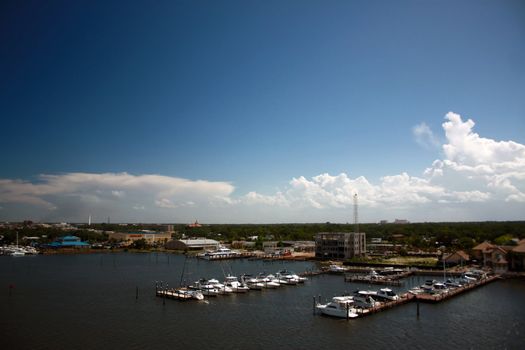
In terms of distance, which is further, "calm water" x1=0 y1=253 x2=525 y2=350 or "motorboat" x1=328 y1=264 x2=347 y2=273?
"motorboat" x1=328 y1=264 x2=347 y2=273

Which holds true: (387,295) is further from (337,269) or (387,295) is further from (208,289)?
(337,269)

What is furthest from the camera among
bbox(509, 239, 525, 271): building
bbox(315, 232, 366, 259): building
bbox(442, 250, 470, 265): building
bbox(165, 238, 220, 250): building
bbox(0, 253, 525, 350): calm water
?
bbox(165, 238, 220, 250): building

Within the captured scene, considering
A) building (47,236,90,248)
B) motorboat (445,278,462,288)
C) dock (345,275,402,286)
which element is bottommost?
building (47,236,90,248)

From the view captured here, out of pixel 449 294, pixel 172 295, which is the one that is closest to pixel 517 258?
pixel 449 294

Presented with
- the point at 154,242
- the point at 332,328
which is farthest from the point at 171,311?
the point at 154,242

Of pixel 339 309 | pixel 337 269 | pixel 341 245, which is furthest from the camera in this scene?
pixel 341 245

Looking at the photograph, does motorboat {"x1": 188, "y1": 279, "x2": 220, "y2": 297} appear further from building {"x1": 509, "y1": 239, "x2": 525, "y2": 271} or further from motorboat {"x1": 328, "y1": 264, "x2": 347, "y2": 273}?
building {"x1": 509, "y1": 239, "x2": 525, "y2": 271}

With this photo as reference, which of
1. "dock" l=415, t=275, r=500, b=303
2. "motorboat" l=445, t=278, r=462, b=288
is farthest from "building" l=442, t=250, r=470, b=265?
"motorboat" l=445, t=278, r=462, b=288
